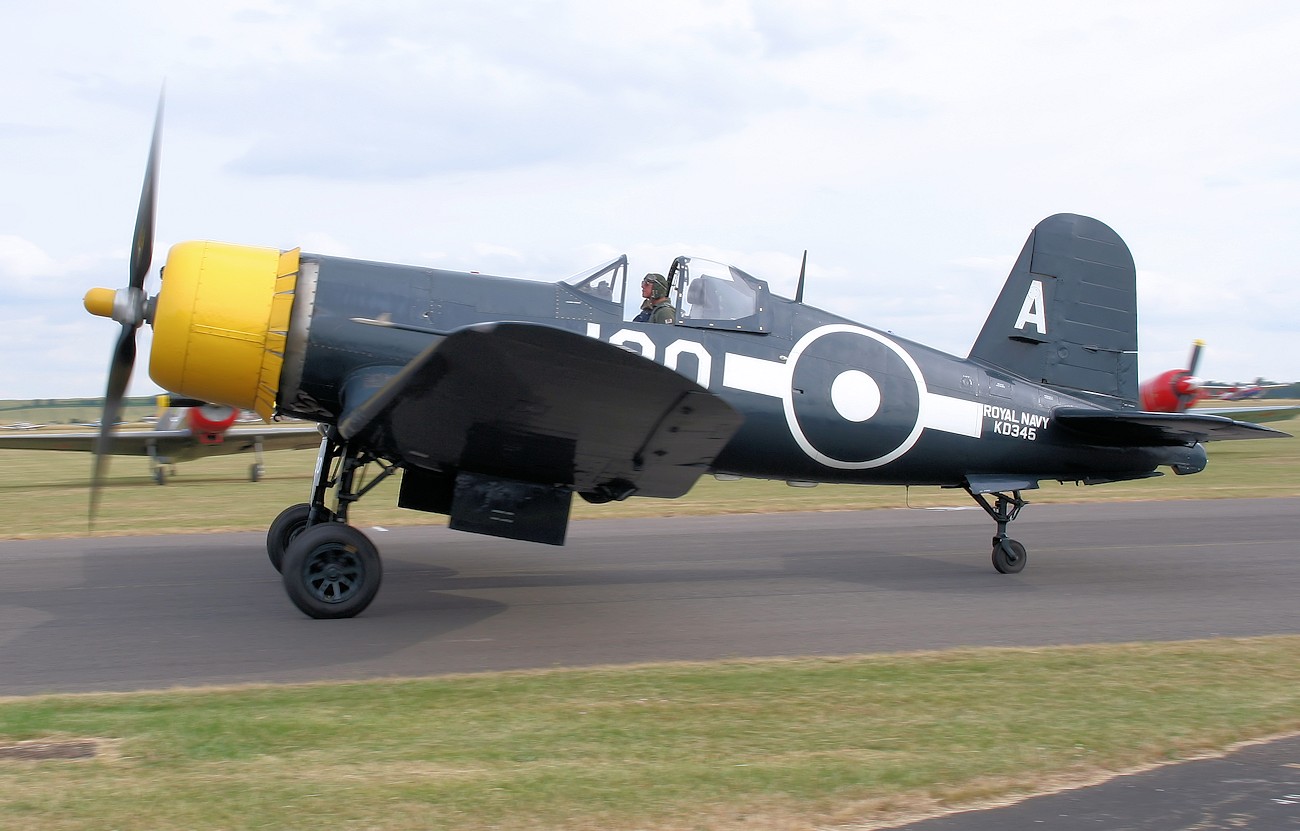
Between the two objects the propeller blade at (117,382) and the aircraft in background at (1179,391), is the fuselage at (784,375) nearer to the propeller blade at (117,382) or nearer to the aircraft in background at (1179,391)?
the propeller blade at (117,382)

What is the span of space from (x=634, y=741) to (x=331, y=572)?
10.5 feet

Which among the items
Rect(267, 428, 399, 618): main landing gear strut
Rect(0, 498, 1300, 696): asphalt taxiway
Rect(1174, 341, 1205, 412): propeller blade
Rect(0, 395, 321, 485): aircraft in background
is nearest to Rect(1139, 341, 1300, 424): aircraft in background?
Rect(1174, 341, 1205, 412): propeller blade

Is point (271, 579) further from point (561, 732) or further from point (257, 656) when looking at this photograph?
point (561, 732)

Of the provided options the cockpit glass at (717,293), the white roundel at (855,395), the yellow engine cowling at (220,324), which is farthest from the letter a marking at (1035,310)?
the yellow engine cowling at (220,324)

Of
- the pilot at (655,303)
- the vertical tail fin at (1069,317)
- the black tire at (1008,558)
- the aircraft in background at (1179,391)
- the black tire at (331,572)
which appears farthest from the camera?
the aircraft in background at (1179,391)

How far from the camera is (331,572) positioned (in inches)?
263

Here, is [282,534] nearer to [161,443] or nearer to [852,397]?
[852,397]

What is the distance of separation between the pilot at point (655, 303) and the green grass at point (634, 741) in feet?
9.57

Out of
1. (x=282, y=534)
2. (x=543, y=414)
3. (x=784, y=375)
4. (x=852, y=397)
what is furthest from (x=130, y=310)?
(x=852, y=397)

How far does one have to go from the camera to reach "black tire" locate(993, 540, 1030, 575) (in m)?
9.12

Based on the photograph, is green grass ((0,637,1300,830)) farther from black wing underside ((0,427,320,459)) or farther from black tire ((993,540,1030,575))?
black wing underside ((0,427,320,459))

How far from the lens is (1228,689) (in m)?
5.12

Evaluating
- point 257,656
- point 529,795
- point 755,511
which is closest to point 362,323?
point 257,656

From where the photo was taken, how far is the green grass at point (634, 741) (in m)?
3.46
